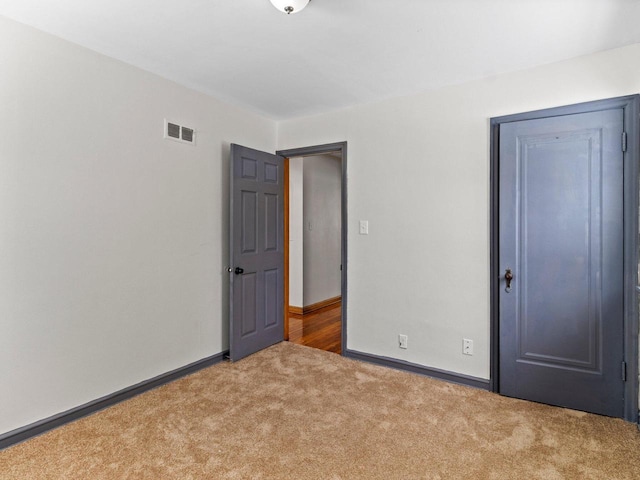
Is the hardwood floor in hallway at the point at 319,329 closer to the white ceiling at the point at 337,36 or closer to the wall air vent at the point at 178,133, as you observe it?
the wall air vent at the point at 178,133

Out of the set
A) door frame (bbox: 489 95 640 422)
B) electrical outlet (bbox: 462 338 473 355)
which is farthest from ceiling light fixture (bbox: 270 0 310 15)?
electrical outlet (bbox: 462 338 473 355)

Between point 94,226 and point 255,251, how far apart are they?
1.44m

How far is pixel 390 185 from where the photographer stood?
10.5 feet

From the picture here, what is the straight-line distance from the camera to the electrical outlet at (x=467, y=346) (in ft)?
9.34

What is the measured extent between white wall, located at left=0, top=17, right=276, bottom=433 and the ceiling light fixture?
4.62 feet

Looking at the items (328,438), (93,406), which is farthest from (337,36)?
(93,406)

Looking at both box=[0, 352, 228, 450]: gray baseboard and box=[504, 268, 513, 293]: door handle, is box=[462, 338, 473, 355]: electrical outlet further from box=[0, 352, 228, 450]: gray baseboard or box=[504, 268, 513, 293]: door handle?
box=[0, 352, 228, 450]: gray baseboard

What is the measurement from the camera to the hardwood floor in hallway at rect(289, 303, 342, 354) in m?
3.88

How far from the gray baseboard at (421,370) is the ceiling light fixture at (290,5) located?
275 cm

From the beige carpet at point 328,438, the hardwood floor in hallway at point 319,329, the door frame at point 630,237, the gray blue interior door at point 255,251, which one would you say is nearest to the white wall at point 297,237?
the hardwood floor in hallway at point 319,329

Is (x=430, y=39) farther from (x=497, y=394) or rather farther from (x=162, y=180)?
(x=497, y=394)

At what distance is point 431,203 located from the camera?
300 centimetres

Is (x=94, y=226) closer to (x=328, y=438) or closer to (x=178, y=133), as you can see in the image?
(x=178, y=133)

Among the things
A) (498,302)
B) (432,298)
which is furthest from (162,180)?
(498,302)
